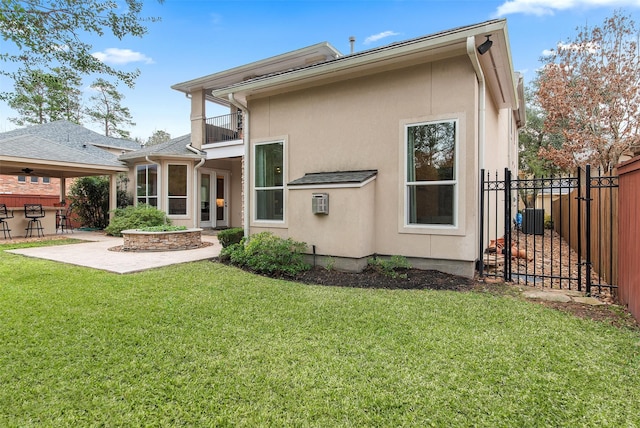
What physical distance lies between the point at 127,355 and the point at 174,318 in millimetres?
893

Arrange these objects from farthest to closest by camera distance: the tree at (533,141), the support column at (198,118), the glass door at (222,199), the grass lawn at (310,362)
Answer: the tree at (533,141)
the glass door at (222,199)
the support column at (198,118)
the grass lawn at (310,362)

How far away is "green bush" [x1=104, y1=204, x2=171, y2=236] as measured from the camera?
12.0m

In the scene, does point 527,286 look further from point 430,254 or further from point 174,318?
point 174,318

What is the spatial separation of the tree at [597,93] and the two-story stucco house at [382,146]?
7683mm

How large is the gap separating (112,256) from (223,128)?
760 cm

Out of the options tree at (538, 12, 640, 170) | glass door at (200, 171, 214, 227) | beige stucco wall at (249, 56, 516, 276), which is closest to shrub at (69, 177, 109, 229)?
glass door at (200, 171, 214, 227)

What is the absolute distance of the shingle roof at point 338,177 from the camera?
6108 millimetres

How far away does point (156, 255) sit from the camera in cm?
834

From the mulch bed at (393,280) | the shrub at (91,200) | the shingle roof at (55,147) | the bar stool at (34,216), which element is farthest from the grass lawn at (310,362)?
the shrub at (91,200)

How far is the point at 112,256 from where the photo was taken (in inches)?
320

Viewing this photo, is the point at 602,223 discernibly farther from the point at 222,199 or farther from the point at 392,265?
the point at 222,199

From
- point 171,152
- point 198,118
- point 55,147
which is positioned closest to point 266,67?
point 198,118

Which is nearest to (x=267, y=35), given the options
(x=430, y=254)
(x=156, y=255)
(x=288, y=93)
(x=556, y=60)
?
(x=288, y=93)

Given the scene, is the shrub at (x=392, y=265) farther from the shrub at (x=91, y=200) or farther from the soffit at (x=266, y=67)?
the shrub at (x=91, y=200)
